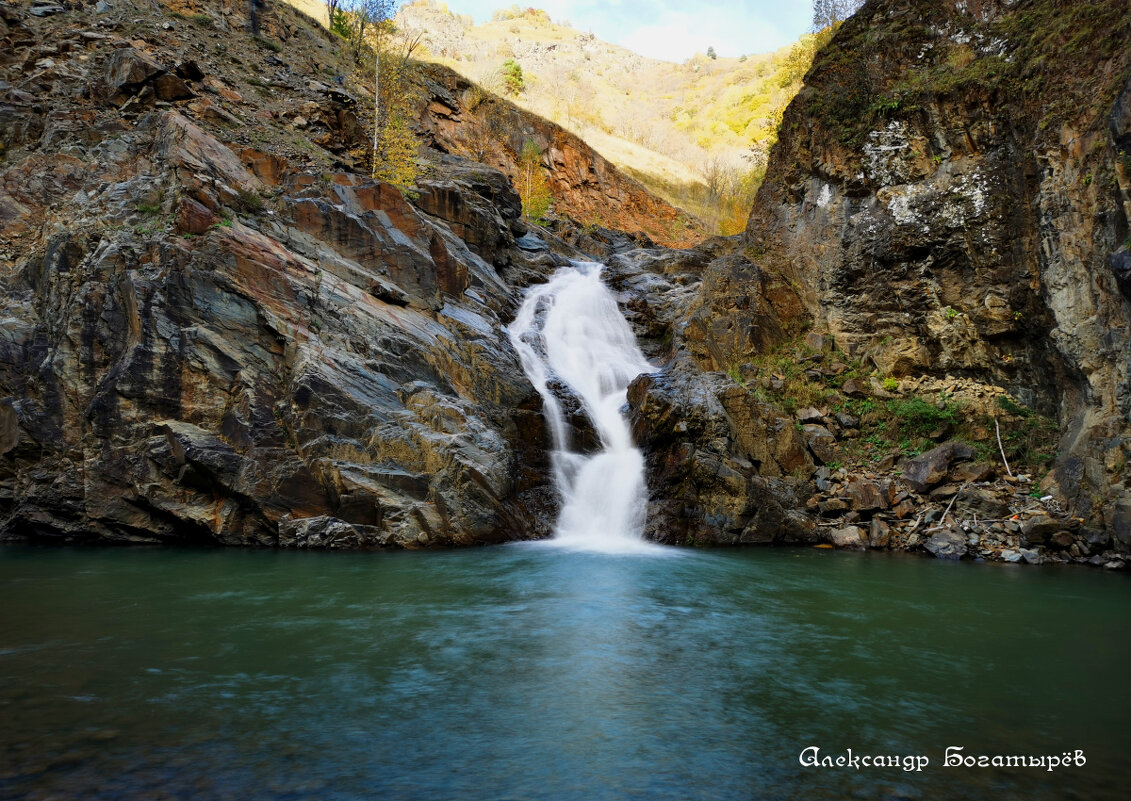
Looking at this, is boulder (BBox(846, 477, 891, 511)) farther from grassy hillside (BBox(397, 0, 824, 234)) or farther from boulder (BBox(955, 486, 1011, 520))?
grassy hillside (BBox(397, 0, 824, 234))

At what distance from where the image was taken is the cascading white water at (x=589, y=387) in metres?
15.5

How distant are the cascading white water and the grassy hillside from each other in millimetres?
14917

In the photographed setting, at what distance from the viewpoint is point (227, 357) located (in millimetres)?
14227

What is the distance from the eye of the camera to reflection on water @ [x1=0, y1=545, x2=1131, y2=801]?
4.18 metres

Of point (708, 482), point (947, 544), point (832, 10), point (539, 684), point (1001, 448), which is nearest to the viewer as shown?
point (539, 684)

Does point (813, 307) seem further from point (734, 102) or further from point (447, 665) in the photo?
point (734, 102)

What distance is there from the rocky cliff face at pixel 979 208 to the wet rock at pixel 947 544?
2.33 m

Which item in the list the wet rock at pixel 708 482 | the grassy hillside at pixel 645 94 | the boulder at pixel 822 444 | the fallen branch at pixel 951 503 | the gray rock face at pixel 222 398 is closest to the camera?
the gray rock face at pixel 222 398

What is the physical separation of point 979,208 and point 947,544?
980cm

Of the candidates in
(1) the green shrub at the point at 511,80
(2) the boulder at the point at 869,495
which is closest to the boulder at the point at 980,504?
(2) the boulder at the point at 869,495

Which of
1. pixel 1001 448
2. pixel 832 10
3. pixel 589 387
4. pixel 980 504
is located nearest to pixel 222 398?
pixel 589 387

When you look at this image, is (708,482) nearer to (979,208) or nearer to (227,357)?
(979,208)

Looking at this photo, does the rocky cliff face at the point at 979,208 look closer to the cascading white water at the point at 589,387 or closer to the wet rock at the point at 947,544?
the wet rock at the point at 947,544

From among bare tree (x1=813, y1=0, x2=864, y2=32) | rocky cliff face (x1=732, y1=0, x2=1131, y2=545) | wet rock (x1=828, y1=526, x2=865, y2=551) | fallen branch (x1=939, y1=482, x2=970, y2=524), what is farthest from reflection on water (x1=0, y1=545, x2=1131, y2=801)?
bare tree (x1=813, y1=0, x2=864, y2=32)
